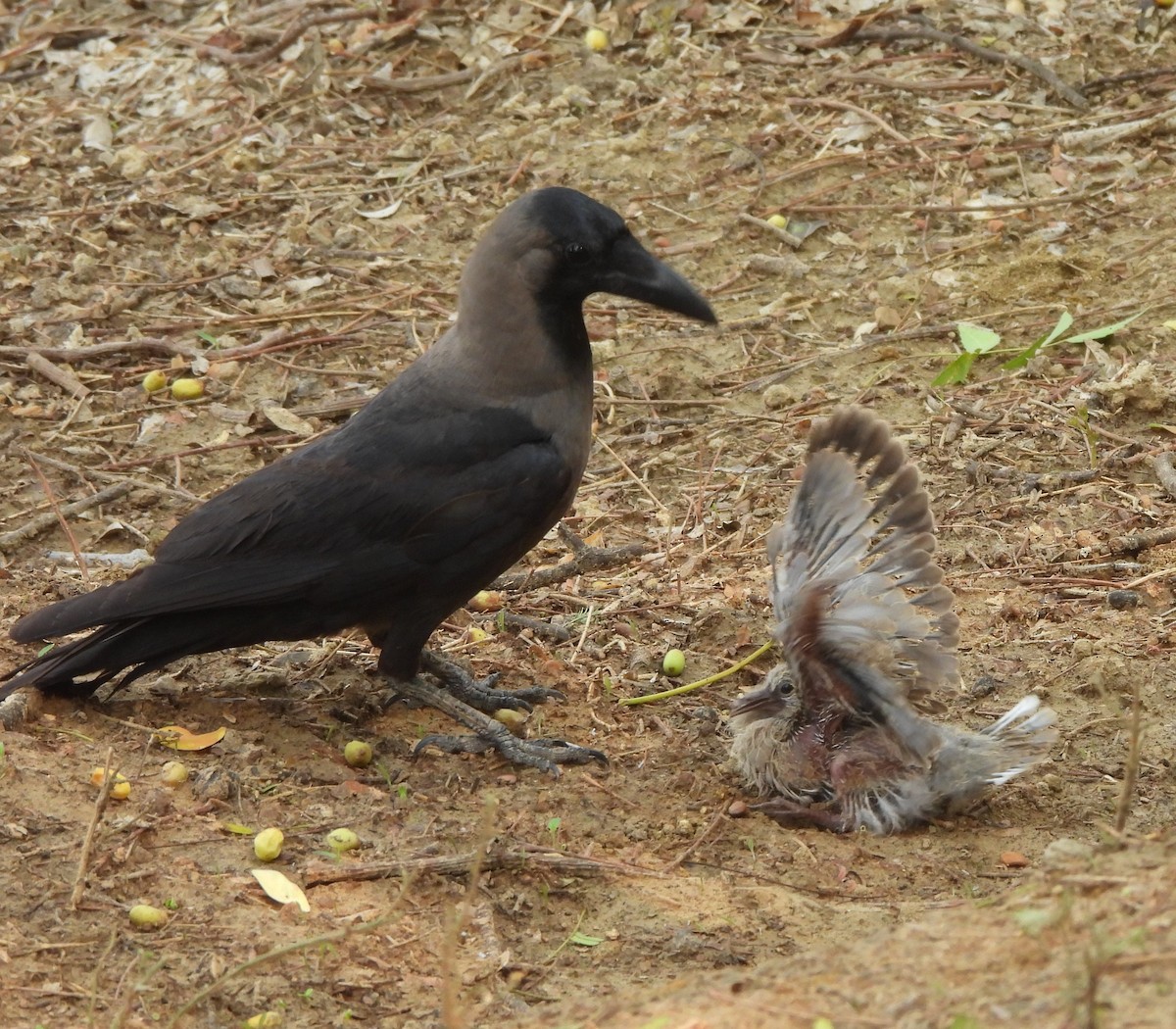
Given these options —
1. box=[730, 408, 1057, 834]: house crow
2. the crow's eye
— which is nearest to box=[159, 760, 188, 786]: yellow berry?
box=[730, 408, 1057, 834]: house crow

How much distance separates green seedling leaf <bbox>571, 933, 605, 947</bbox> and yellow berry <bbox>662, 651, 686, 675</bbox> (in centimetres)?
141

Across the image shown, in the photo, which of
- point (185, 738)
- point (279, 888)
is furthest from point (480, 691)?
point (279, 888)

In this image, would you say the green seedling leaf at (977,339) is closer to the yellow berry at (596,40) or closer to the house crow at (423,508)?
the house crow at (423,508)

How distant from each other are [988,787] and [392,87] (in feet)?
19.1

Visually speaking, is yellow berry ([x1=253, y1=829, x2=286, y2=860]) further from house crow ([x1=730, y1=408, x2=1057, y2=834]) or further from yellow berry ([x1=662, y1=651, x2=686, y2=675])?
yellow berry ([x1=662, y1=651, x2=686, y2=675])

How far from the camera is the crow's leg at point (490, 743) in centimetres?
459

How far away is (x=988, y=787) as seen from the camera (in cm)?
414

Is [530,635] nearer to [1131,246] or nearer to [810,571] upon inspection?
[810,571]

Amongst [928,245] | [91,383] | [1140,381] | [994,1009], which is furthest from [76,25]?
[994,1009]

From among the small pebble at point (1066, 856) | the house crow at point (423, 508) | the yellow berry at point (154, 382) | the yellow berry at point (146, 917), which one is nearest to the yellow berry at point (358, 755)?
the house crow at point (423, 508)

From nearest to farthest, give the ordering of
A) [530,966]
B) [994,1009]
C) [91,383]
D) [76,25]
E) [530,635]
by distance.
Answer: [994,1009]
[530,966]
[530,635]
[91,383]
[76,25]

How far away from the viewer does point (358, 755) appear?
4.50 m

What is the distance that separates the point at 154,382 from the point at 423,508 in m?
2.64

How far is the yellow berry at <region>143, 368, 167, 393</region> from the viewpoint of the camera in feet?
22.2
